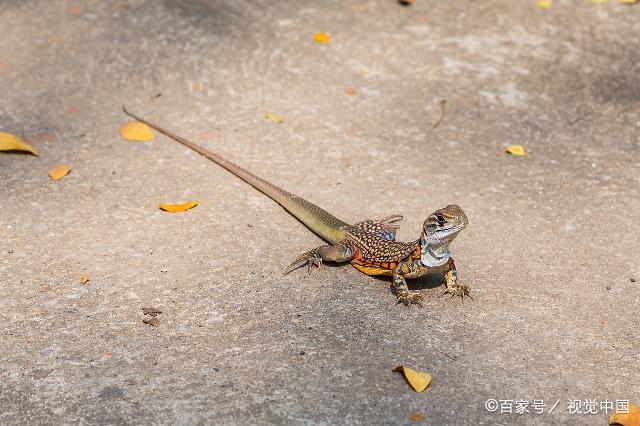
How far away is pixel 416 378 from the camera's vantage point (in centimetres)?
362

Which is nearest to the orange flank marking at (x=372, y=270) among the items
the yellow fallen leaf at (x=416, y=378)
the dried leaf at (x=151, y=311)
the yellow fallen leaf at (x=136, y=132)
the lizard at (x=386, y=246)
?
the lizard at (x=386, y=246)

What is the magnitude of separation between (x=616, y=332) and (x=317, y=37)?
3726mm

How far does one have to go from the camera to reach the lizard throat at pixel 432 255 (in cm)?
408

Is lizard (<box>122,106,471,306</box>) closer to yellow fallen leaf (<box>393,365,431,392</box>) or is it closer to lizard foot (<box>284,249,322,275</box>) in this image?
lizard foot (<box>284,249,322,275</box>)

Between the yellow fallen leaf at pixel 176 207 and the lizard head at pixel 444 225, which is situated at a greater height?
the lizard head at pixel 444 225

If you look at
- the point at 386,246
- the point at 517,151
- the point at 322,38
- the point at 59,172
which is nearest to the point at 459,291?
the point at 386,246

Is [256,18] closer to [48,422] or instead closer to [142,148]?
[142,148]

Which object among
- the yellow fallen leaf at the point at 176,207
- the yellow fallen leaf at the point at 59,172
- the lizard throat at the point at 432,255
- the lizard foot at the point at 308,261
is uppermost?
the lizard throat at the point at 432,255

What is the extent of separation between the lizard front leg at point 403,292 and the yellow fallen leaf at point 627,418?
3.53 feet

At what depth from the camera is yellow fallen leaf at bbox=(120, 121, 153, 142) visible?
5.63 meters

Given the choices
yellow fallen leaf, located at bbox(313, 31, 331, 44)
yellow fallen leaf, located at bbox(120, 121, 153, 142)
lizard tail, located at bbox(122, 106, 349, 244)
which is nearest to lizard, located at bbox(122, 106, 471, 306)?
lizard tail, located at bbox(122, 106, 349, 244)

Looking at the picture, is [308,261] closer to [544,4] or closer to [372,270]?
[372,270]

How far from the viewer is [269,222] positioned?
15.9 ft

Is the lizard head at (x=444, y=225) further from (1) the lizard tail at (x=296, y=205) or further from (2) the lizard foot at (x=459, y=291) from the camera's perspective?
(1) the lizard tail at (x=296, y=205)
